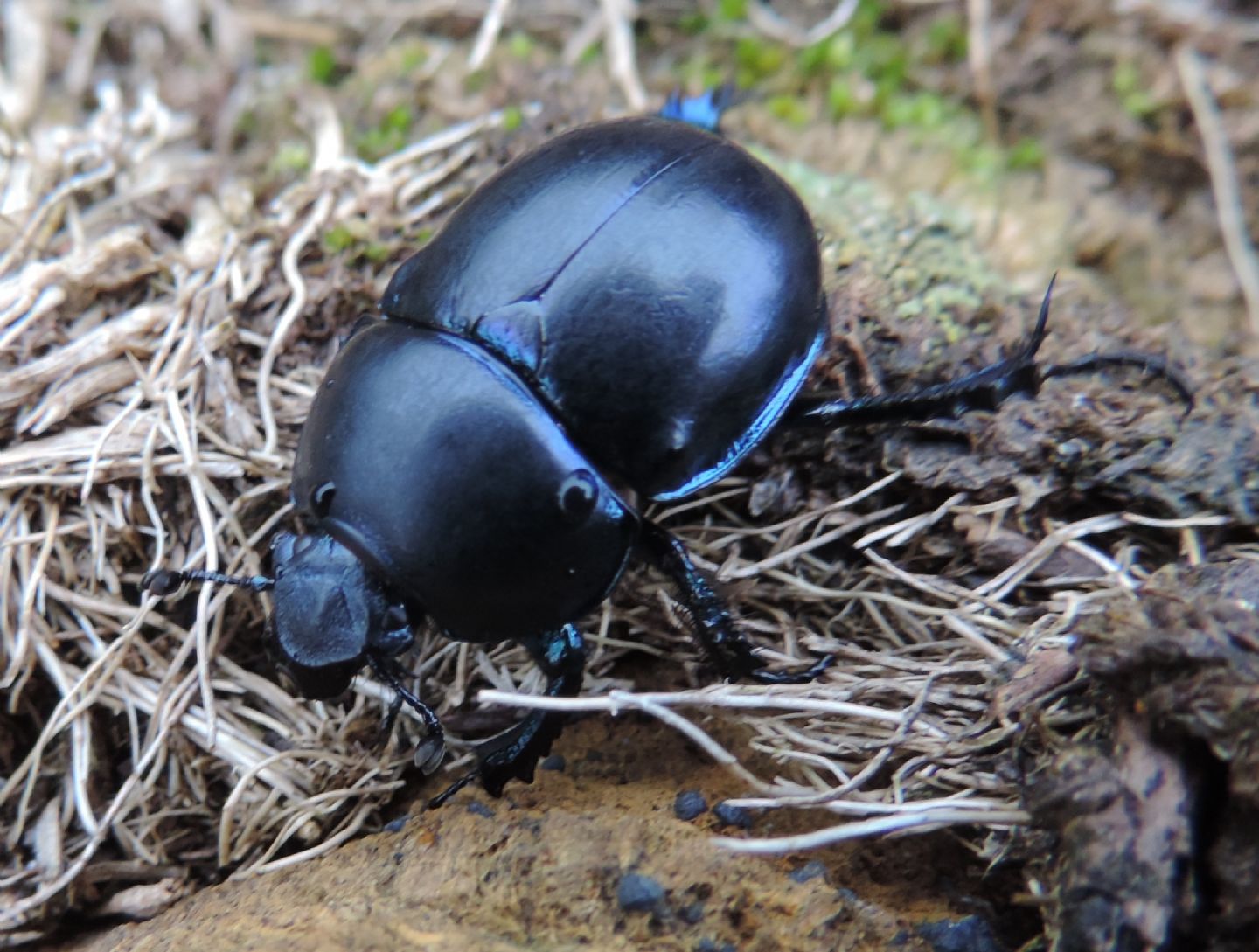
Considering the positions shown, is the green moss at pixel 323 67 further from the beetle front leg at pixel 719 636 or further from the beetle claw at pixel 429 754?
the beetle claw at pixel 429 754

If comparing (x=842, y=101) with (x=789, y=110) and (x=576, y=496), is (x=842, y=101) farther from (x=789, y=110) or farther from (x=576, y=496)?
(x=576, y=496)

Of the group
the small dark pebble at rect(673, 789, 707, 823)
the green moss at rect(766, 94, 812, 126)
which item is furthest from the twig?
the small dark pebble at rect(673, 789, 707, 823)

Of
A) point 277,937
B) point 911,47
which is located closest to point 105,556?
point 277,937

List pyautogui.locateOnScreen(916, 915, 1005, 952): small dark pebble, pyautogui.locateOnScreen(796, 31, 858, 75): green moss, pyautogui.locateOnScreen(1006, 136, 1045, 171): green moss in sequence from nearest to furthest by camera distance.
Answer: pyautogui.locateOnScreen(916, 915, 1005, 952): small dark pebble → pyautogui.locateOnScreen(1006, 136, 1045, 171): green moss → pyautogui.locateOnScreen(796, 31, 858, 75): green moss

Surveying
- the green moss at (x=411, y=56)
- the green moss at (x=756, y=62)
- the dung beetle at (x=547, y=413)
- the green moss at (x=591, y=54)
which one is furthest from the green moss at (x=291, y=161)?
the green moss at (x=756, y=62)

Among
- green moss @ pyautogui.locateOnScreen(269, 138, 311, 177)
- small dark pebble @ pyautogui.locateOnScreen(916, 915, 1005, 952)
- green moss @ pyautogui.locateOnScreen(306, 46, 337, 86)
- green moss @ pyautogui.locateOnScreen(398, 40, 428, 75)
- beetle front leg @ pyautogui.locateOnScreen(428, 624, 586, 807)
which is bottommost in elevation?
small dark pebble @ pyautogui.locateOnScreen(916, 915, 1005, 952)

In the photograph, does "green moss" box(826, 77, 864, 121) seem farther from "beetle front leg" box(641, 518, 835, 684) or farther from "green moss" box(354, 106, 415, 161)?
"beetle front leg" box(641, 518, 835, 684)
